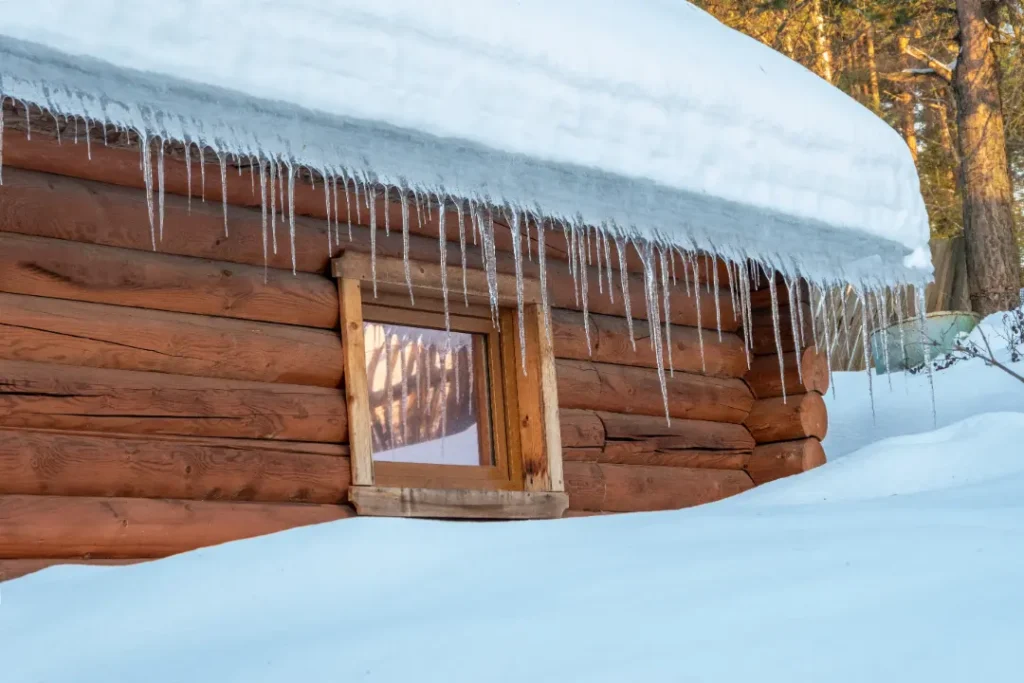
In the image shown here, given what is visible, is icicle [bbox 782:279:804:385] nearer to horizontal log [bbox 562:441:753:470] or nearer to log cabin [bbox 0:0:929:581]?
log cabin [bbox 0:0:929:581]

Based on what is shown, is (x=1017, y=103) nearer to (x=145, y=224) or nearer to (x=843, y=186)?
(x=843, y=186)

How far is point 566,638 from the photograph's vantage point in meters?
3.21

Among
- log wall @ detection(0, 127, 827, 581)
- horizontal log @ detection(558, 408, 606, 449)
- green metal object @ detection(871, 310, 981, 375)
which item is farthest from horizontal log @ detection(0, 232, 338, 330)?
green metal object @ detection(871, 310, 981, 375)

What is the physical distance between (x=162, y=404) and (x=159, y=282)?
0.50m

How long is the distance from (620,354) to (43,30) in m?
3.67

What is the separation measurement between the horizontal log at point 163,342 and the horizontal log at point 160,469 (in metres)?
0.30

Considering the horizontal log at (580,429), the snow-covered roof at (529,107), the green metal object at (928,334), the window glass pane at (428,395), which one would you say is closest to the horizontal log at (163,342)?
the window glass pane at (428,395)

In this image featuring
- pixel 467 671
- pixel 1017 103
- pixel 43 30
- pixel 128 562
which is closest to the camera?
pixel 467 671

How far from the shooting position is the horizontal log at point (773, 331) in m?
7.20

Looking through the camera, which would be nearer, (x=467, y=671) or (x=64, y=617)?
(x=467, y=671)

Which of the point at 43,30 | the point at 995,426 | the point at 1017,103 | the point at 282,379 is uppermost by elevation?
the point at 1017,103

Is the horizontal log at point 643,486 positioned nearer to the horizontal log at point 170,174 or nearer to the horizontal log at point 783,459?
the horizontal log at point 783,459

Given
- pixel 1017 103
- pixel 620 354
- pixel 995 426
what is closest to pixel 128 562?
pixel 620 354

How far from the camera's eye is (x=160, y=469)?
4828mm
